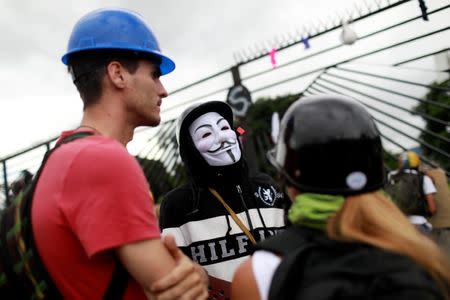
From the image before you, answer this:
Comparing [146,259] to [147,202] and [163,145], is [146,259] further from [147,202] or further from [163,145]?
[163,145]

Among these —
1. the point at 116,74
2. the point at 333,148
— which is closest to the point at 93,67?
the point at 116,74

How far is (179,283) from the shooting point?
3.87 feet

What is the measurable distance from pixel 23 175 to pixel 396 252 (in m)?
1.75

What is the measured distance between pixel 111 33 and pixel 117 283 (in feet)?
3.05

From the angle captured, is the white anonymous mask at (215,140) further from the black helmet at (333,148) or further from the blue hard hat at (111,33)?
the black helmet at (333,148)

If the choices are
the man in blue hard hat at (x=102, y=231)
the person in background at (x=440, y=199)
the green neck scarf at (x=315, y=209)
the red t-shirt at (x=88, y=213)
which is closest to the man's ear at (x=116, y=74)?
the man in blue hard hat at (x=102, y=231)

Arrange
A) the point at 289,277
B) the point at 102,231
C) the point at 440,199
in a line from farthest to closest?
the point at 440,199, the point at 102,231, the point at 289,277

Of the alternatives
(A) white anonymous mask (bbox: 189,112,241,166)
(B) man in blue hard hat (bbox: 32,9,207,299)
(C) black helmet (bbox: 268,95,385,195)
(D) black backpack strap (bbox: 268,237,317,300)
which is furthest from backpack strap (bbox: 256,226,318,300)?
(A) white anonymous mask (bbox: 189,112,241,166)

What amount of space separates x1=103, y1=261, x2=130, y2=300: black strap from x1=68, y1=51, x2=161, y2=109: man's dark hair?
2.22 ft

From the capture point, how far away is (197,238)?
2357mm

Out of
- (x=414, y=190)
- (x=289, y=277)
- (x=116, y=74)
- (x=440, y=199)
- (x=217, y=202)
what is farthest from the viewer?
(x=440, y=199)

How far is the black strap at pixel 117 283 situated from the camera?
4.06ft

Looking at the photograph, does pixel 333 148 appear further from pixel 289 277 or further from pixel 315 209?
pixel 289 277

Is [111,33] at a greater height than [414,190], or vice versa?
Answer: [111,33]
